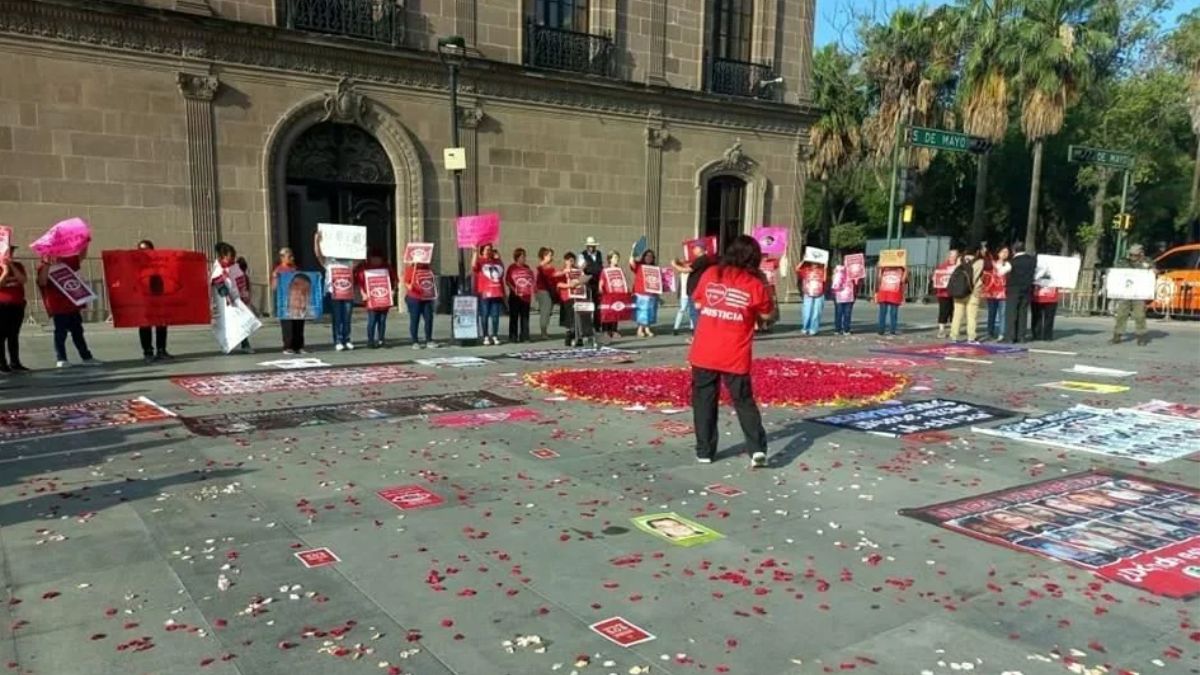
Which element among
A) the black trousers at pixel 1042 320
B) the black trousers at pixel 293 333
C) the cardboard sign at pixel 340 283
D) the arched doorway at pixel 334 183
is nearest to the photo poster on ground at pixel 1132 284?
the black trousers at pixel 1042 320

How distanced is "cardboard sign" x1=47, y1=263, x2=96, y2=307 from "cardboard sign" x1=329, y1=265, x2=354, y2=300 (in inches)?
130

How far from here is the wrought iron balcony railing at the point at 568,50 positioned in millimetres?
20156

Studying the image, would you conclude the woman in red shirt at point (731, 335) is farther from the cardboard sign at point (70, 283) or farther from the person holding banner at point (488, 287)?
the cardboard sign at point (70, 283)

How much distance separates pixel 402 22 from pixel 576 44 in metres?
4.59

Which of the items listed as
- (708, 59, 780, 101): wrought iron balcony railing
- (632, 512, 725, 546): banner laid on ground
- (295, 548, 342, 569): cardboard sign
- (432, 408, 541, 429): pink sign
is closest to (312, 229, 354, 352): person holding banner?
(432, 408, 541, 429): pink sign

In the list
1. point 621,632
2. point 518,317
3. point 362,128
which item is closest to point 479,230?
point 518,317

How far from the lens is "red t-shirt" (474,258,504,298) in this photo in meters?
14.3

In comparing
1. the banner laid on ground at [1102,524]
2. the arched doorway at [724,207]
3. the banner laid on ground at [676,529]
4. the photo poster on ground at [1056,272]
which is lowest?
the banner laid on ground at [676,529]

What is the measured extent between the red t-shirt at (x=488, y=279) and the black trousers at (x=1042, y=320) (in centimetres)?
1060

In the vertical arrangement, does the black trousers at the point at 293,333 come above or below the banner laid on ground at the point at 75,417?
above

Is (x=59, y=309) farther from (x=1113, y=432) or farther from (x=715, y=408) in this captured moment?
(x=1113, y=432)

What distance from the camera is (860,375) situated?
36.1 feet

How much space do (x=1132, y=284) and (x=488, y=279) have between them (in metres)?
12.1

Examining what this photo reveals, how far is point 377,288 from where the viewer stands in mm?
13516
